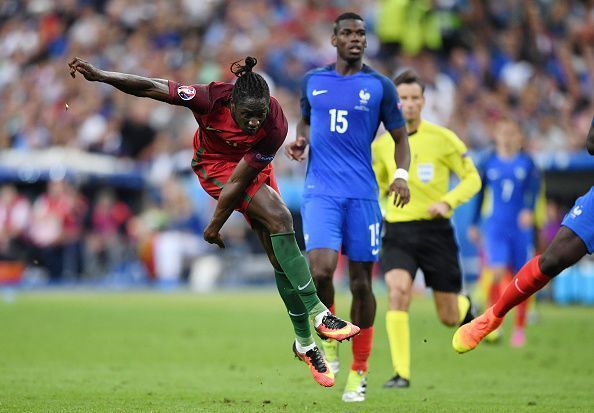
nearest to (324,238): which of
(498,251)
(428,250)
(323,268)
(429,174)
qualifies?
(323,268)

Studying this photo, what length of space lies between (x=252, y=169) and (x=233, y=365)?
4.06 metres

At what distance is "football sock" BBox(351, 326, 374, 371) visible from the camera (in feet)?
30.6

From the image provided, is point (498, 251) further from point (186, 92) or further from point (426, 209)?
point (186, 92)

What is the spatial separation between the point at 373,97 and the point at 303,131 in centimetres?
79

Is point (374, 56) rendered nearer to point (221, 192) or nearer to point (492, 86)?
point (492, 86)

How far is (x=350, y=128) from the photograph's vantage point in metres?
9.28

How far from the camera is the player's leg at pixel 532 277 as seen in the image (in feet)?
24.9

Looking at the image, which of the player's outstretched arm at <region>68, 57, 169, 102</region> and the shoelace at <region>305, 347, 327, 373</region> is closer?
the player's outstretched arm at <region>68, 57, 169, 102</region>

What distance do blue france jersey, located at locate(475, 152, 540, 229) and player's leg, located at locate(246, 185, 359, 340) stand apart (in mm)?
6994

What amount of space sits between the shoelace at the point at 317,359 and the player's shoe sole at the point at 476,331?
42.4 inches

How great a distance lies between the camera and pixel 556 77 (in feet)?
76.6

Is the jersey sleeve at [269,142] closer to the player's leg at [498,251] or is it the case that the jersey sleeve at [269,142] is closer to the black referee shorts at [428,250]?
the black referee shorts at [428,250]

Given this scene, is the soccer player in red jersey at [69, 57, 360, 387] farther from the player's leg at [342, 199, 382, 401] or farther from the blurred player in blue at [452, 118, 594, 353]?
the blurred player in blue at [452, 118, 594, 353]

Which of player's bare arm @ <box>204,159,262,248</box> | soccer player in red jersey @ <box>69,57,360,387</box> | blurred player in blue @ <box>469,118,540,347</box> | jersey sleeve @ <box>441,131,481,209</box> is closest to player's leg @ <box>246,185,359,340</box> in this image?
soccer player in red jersey @ <box>69,57,360,387</box>
